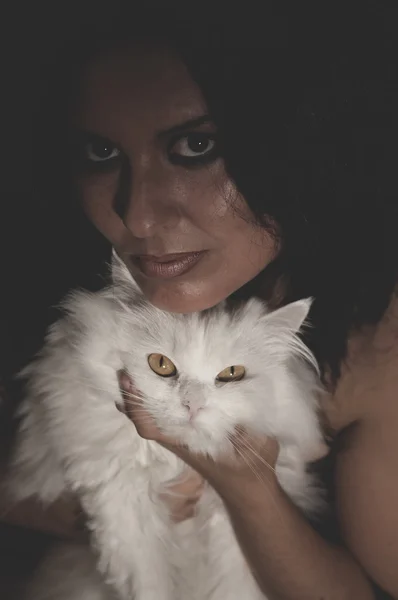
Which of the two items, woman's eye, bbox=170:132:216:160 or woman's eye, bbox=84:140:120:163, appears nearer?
woman's eye, bbox=170:132:216:160

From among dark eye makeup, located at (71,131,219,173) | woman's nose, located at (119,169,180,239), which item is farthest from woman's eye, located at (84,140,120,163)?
woman's nose, located at (119,169,180,239)

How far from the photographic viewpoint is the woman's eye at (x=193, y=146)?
95 cm

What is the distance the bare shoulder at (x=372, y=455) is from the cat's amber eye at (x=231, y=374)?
0.29m

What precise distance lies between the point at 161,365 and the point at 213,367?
0.12 m

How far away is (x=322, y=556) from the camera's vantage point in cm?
127

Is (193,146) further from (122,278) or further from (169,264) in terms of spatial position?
(122,278)

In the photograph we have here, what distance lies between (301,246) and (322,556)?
2.40 ft

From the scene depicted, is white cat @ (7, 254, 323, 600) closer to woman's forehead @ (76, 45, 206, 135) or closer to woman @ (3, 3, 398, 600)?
woman @ (3, 3, 398, 600)

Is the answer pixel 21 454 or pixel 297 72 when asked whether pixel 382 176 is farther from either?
pixel 21 454

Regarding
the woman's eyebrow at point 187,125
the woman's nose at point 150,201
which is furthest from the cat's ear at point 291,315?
the woman's eyebrow at point 187,125

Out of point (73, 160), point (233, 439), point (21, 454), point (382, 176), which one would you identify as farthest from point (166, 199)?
point (21, 454)

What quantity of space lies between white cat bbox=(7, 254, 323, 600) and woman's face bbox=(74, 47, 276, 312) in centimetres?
10

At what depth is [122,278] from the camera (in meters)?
1.23

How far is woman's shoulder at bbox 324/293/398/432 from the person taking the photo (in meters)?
1.22
